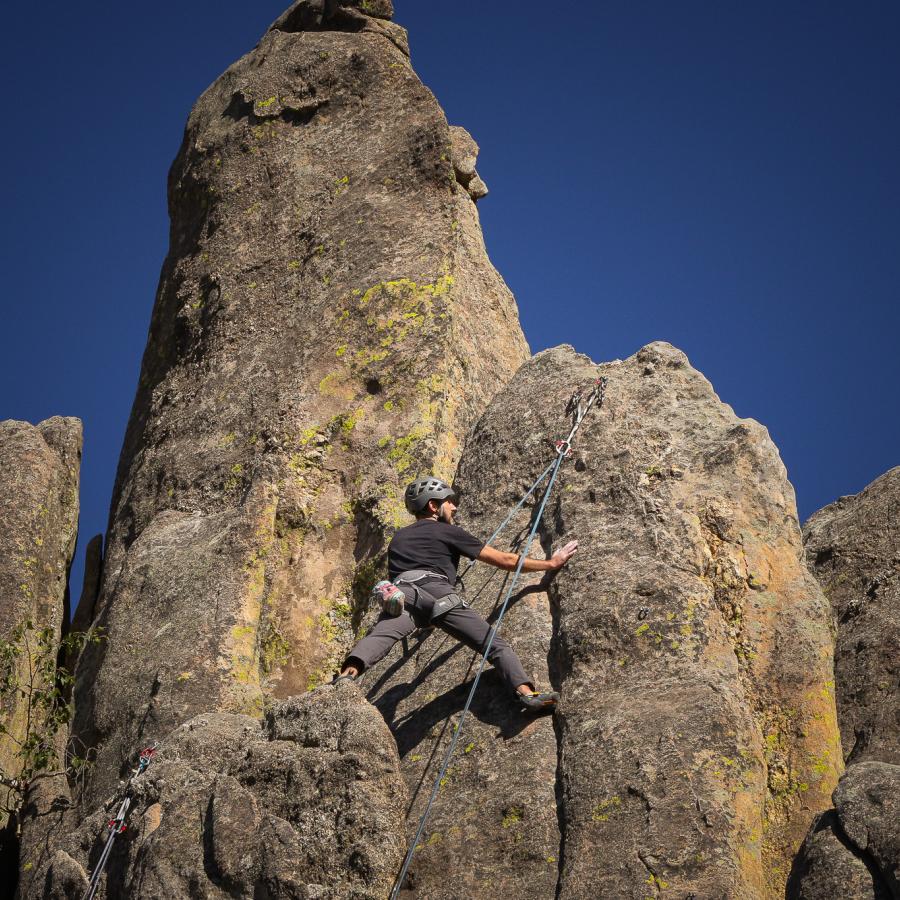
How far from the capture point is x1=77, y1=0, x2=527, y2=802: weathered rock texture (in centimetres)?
1404

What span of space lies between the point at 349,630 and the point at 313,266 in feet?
18.9

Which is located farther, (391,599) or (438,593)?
(438,593)

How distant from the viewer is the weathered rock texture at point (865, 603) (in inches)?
436

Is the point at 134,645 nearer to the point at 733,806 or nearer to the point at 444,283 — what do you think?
the point at 444,283

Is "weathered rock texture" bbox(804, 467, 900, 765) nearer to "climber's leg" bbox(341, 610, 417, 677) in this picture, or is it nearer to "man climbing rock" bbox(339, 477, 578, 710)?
"man climbing rock" bbox(339, 477, 578, 710)

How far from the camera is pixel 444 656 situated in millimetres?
11961

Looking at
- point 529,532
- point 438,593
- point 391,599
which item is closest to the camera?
point 391,599

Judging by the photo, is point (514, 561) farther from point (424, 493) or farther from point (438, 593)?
point (424, 493)

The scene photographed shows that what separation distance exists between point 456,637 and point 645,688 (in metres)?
1.78

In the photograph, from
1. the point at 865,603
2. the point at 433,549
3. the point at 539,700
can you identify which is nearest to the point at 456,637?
the point at 433,549

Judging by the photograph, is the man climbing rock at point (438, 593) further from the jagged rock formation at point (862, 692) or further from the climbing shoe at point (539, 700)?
the jagged rock formation at point (862, 692)

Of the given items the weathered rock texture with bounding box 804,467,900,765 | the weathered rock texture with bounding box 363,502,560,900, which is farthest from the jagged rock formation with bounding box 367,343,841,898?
the weathered rock texture with bounding box 804,467,900,765

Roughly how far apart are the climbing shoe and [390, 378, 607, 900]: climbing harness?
44cm

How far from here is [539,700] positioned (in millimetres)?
10586
